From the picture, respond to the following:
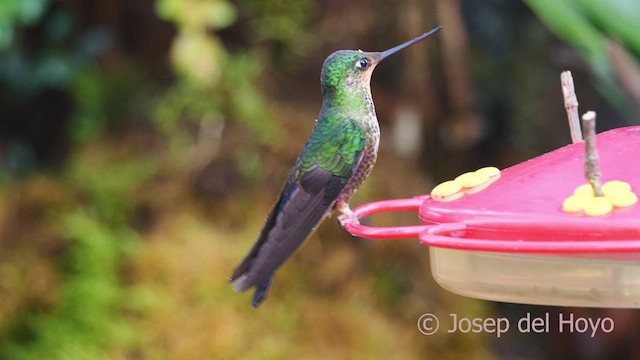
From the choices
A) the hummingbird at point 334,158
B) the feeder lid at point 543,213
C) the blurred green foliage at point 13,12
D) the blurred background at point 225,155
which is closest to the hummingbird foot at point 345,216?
the hummingbird at point 334,158

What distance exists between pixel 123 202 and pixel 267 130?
0.54 m

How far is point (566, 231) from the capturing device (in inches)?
41.6

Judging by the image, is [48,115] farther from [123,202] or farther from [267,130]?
[267,130]

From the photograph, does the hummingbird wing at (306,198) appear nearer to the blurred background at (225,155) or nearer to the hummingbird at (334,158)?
the hummingbird at (334,158)

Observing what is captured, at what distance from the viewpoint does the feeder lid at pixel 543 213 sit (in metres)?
1.03

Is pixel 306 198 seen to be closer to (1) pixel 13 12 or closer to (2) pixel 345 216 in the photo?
(2) pixel 345 216

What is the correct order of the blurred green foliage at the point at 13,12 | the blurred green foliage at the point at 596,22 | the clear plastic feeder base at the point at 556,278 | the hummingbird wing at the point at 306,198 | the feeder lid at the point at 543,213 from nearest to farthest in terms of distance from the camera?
the feeder lid at the point at 543,213, the clear plastic feeder base at the point at 556,278, the hummingbird wing at the point at 306,198, the blurred green foliage at the point at 596,22, the blurred green foliage at the point at 13,12

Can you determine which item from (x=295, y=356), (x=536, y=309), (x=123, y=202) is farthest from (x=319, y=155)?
(x=536, y=309)

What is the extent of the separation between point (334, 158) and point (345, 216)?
A: 0.10 m

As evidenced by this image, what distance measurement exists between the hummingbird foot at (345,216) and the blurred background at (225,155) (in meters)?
1.12

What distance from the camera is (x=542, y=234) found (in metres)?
1.07

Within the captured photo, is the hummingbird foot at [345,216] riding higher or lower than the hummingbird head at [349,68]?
lower

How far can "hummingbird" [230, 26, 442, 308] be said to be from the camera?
142 centimetres

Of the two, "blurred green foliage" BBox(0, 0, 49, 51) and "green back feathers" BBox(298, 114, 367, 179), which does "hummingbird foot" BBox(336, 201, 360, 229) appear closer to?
"green back feathers" BBox(298, 114, 367, 179)
